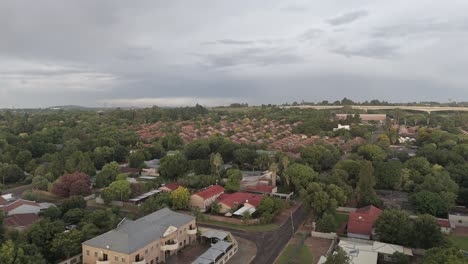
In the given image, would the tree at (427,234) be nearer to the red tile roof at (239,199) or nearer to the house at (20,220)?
the red tile roof at (239,199)

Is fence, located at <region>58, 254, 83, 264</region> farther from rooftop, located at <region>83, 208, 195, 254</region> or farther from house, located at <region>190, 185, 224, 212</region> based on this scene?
house, located at <region>190, 185, 224, 212</region>

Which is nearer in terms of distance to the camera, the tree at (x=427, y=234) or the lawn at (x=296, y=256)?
the tree at (x=427, y=234)

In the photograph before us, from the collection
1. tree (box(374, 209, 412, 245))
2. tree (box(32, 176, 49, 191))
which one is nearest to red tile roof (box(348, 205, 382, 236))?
tree (box(374, 209, 412, 245))

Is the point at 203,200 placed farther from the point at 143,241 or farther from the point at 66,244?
the point at 66,244

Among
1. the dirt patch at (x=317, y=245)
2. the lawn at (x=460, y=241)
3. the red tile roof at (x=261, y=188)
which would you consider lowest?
the lawn at (x=460, y=241)

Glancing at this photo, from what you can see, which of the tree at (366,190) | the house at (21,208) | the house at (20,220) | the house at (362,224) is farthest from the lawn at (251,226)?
the house at (21,208)
